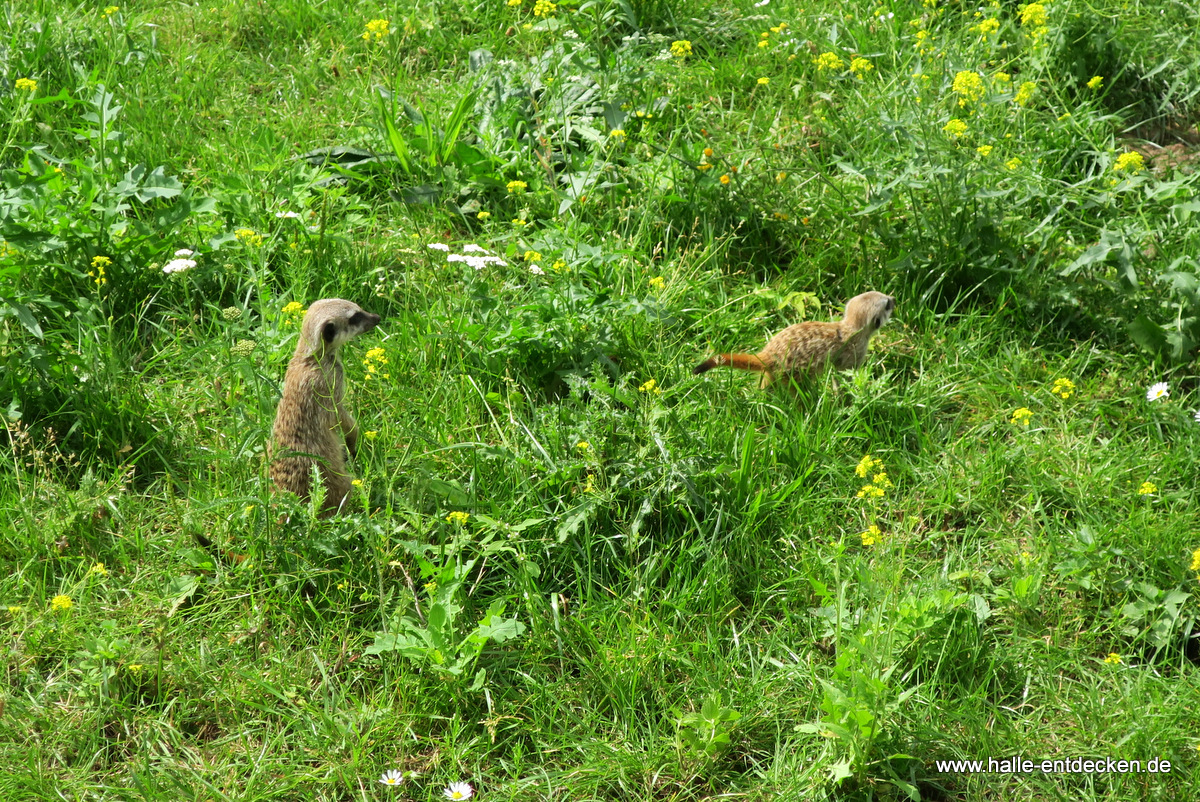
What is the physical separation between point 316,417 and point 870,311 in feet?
7.84

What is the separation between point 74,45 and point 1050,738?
6178 millimetres

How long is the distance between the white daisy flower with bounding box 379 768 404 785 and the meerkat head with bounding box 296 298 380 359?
1646 mm

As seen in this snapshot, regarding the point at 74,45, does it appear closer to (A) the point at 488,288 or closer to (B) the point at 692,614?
(A) the point at 488,288

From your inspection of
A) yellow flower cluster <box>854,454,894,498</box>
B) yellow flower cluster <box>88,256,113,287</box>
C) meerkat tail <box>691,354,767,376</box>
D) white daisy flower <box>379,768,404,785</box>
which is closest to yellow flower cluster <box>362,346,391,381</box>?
yellow flower cluster <box>88,256,113,287</box>

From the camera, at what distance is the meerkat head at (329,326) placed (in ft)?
13.1

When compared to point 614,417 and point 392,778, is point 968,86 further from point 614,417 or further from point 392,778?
point 392,778

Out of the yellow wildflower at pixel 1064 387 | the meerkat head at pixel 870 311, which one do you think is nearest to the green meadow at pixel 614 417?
the yellow wildflower at pixel 1064 387

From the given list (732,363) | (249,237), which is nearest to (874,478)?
(732,363)

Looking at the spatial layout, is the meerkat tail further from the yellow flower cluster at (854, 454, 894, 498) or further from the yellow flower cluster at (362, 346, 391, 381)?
the yellow flower cluster at (362, 346, 391, 381)

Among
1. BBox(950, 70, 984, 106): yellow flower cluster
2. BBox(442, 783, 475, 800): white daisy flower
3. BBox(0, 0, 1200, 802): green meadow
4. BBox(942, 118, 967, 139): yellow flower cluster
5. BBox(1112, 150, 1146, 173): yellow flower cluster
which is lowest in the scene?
BBox(442, 783, 475, 800): white daisy flower

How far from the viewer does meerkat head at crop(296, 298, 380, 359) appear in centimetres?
398

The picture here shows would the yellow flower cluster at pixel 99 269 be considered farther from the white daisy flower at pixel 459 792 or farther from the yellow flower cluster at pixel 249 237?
the white daisy flower at pixel 459 792

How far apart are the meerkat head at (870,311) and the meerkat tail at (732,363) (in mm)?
515

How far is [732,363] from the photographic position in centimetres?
415
